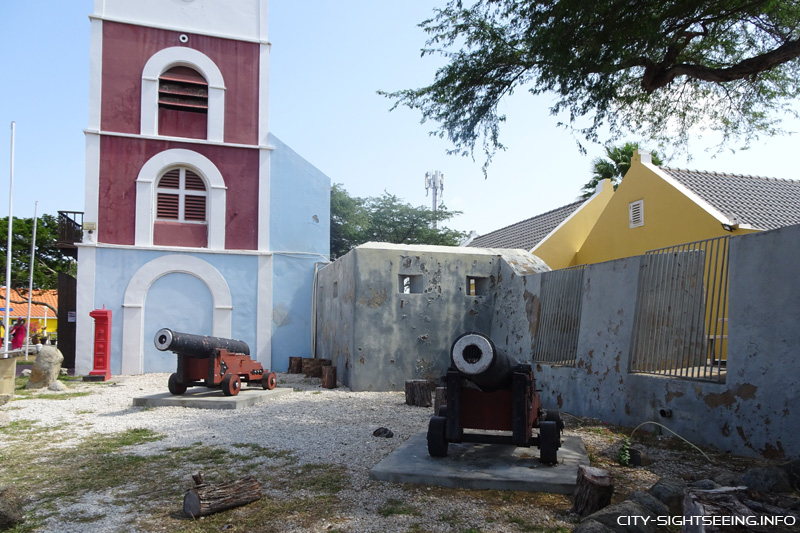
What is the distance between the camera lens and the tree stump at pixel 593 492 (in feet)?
13.4

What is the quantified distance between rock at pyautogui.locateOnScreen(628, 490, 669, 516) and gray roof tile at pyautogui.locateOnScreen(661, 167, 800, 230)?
1265 centimetres

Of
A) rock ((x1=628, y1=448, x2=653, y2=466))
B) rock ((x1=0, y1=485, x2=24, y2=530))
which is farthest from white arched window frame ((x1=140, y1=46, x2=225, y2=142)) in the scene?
rock ((x1=628, y1=448, x2=653, y2=466))

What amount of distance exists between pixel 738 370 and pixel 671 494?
228 centimetres

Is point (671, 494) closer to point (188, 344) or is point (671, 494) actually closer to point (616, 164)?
point (188, 344)

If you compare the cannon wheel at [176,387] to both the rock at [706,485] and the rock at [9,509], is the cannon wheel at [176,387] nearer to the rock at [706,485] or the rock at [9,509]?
the rock at [9,509]

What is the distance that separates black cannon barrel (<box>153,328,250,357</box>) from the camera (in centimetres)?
896

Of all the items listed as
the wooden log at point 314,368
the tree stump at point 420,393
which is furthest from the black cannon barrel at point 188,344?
the wooden log at point 314,368

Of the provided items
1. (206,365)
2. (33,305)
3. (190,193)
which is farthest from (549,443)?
A: (33,305)

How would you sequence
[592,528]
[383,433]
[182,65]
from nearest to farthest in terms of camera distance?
[592,528], [383,433], [182,65]

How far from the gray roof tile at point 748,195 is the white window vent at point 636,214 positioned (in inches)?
48.7

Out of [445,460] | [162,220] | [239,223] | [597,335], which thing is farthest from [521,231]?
[445,460]

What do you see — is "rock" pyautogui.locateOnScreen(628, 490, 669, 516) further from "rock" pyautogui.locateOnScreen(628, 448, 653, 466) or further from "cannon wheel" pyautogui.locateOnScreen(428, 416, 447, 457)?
"cannon wheel" pyautogui.locateOnScreen(428, 416, 447, 457)

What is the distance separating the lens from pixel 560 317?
9586 millimetres

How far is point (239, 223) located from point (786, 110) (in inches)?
498
